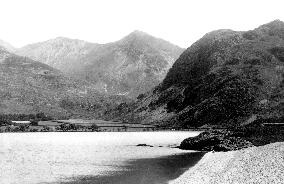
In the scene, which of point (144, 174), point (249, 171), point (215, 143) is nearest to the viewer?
point (249, 171)

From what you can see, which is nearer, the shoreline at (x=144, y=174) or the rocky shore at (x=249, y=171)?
the rocky shore at (x=249, y=171)

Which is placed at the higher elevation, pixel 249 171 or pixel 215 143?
pixel 249 171

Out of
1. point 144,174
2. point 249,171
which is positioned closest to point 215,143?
point 144,174

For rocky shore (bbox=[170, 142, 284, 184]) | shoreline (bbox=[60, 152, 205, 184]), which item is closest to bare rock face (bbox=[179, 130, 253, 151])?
shoreline (bbox=[60, 152, 205, 184])

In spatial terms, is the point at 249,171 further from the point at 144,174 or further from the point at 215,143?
the point at 215,143

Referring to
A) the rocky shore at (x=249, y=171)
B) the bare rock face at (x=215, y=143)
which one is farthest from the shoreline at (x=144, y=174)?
the bare rock face at (x=215, y=143)

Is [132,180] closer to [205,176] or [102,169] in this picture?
[205,176]

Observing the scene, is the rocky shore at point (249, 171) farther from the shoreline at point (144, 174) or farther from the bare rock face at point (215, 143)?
the bare rock face at point (215, 143)

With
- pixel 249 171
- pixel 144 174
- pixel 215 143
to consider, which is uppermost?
pixel 249 171

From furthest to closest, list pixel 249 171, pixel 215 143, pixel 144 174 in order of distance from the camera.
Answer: pixel 215 143, pixel 144 174, pixel 249 171
